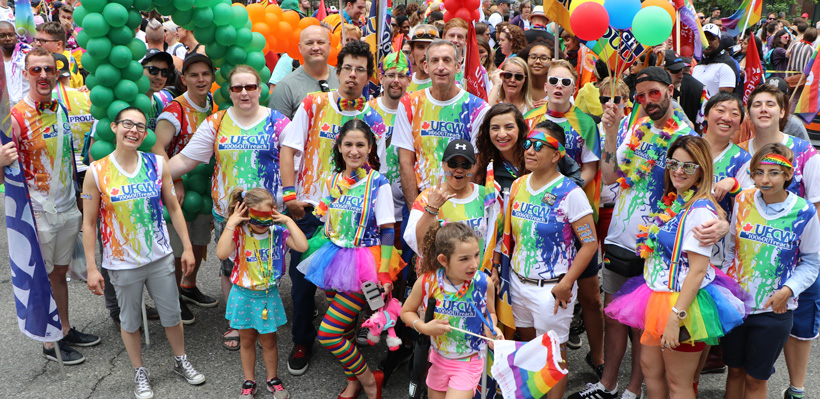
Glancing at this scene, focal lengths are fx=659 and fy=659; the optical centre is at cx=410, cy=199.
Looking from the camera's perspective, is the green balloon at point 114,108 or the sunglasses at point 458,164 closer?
the sunglasses at point 458,164

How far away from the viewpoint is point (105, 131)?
476 cm

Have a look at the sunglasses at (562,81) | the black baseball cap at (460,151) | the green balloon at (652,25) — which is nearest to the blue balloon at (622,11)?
the green balloon at (652,25)

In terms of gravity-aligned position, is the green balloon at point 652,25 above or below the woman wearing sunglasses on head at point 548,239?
above

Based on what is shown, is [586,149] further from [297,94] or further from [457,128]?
[297,94]

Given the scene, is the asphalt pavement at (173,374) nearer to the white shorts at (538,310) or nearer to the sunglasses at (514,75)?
the white shorts at (538,310)

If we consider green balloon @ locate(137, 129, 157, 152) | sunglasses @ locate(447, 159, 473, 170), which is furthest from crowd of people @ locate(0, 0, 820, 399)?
green balloon @ locate(137, 129, 157, 152)

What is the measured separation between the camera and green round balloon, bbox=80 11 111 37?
4.53 metres

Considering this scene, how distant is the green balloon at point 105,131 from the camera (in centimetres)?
475

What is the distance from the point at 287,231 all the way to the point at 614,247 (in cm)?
217

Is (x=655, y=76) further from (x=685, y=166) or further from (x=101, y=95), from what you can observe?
(x=101, y=95)

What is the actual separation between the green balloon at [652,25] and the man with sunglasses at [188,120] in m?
3.29

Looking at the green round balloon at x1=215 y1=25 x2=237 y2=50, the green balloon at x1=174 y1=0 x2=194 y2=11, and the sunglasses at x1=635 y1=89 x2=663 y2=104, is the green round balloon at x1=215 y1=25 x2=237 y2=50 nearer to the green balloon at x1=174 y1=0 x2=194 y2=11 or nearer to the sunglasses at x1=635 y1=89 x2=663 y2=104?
the green balloon at x1=174 y1=0 x2=194 y2=11

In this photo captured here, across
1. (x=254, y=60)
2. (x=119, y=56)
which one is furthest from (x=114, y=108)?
(x=254, y=60)

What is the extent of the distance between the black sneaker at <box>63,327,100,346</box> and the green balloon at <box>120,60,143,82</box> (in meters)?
2.04
